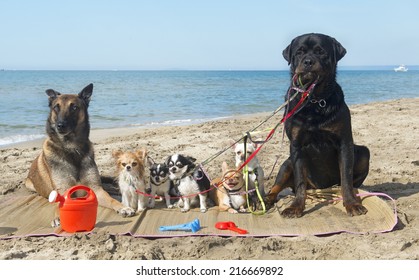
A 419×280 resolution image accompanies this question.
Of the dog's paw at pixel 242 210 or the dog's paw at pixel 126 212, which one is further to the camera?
the dog's paw at pixel 242 210

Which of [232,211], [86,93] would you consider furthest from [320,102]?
[86,93]

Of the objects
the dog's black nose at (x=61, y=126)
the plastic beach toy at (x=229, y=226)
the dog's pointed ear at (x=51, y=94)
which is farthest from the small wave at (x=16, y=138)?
the plastic beach toy at (x=229, y=226)

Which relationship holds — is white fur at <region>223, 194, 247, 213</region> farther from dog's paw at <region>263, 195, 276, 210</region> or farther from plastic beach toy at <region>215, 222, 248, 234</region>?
plastic beach toy at <region>215, 222, 248, 234</region>

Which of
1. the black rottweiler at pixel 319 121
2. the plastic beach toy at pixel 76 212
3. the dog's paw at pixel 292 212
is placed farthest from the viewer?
the dog's paw at pixel 292 212

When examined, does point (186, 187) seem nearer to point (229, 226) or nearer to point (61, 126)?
point (229, 226)

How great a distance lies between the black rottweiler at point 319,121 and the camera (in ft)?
15.4

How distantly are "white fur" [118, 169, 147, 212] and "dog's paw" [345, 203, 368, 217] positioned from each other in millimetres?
2207

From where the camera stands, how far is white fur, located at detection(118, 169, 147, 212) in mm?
5090

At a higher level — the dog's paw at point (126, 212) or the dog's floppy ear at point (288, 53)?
the dog's floppy ear at point (288, 53)

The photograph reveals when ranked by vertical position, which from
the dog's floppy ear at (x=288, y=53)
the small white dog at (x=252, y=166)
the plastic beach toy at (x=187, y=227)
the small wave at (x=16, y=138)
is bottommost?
the small wave at (x=16, y=138)

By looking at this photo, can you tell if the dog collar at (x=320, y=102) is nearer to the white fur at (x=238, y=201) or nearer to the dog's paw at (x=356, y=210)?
the dog's paw at (x=356, y=210)
